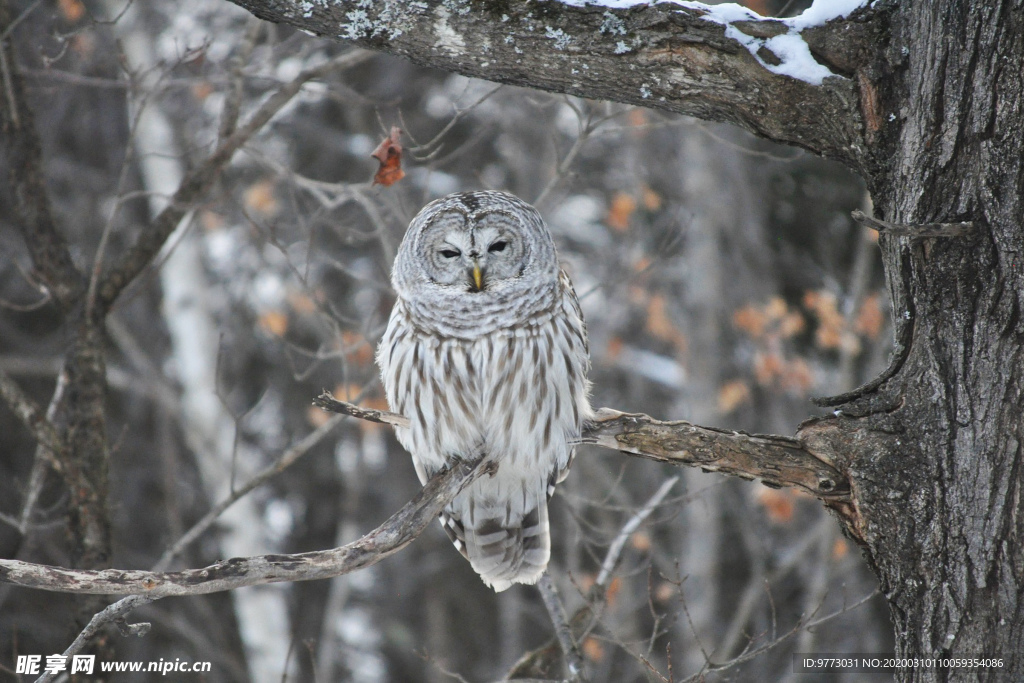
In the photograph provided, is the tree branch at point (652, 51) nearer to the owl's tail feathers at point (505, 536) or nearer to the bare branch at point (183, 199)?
the bare branch at point (183, 199)

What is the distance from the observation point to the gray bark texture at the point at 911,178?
2.44 m

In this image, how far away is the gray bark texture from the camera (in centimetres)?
244

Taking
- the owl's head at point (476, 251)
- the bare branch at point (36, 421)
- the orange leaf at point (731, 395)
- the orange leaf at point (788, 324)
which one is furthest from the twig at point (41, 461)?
the orange leaf at point (788, 324)

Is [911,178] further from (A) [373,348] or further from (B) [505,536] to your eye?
(A) [373,348]

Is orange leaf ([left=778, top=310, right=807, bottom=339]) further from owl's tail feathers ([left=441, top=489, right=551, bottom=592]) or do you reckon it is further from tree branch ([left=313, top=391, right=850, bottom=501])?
tree branch ([left=313, top=391, right=850, bottom=501])

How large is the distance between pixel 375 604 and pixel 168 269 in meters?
4.67

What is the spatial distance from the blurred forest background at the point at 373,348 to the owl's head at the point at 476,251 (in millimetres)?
2456

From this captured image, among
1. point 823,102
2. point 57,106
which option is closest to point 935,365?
point 823,102

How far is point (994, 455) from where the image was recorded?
2449 mm

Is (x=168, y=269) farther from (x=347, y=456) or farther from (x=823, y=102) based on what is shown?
(x=823, y=102)

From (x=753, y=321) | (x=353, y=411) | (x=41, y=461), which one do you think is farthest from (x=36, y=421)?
(x=753, y=321)

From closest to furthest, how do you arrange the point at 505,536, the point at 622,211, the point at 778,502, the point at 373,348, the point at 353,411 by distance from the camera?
the point at 353,411 < the point at 505,536 < the point at 373,348 < the point at 778,502 < the point at 622,211

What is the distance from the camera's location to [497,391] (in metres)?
3.82

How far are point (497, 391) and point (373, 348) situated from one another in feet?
9.86
